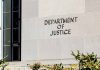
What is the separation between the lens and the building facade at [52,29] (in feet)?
132

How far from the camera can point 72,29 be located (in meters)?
41.1

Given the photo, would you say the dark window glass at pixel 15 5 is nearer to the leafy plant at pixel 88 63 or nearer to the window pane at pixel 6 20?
the window pane at pixel 6 20

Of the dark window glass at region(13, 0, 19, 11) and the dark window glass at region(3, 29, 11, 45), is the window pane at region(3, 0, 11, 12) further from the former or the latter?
the dark window glass at region(3, 29, 11, 45)

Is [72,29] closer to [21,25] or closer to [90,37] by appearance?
[90,37]

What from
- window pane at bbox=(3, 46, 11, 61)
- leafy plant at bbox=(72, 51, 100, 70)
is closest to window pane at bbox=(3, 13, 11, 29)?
window pane at bbox=(3, 46, 11, 61)

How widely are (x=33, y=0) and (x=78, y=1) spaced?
5.43 m

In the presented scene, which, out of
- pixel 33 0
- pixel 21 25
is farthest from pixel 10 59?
pixel 33 0

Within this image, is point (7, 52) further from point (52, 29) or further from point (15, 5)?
point (52, 29)

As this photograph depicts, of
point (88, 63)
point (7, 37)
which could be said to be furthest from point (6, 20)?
point (88, 63)

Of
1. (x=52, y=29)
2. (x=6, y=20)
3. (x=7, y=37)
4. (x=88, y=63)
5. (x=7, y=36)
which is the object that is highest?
(x=6, y=20)

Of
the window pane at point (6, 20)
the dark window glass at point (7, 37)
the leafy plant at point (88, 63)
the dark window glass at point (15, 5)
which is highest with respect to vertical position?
the dark window glass at point (15, 5)

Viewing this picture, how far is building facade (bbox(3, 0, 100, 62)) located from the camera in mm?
40312

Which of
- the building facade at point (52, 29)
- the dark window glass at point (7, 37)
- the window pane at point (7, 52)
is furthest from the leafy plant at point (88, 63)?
the dark window glass at point (7, 37)

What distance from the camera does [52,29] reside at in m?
42.1
